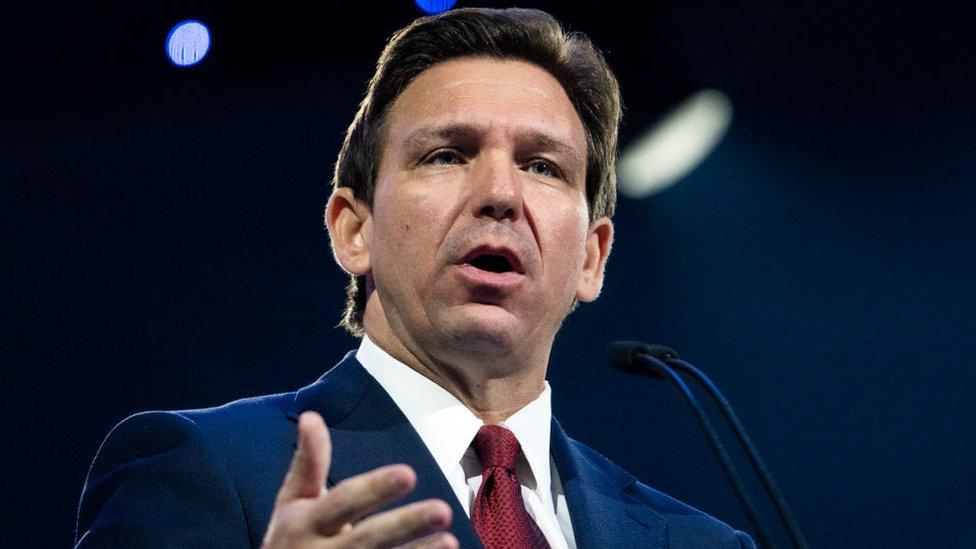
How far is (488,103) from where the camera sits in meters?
1.99

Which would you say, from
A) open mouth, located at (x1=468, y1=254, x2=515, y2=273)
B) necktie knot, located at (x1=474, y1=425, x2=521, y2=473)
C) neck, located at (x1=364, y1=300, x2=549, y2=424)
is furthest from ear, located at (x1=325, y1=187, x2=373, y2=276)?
necktie knot, located at (x1=474, y1=425, x2=521, y2=473)

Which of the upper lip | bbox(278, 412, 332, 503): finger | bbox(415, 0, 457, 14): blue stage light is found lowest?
bbox(278, 412, 332, 503): finger

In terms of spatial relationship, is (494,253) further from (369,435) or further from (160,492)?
(160,492)

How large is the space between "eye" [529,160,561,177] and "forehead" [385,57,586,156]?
0.16ft

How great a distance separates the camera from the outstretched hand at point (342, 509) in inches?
41.3

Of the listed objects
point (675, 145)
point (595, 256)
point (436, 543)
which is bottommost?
point (436, 543)

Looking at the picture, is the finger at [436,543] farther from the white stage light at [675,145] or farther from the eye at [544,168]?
the white stage light at [675,145]

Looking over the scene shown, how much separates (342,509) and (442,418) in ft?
2.55

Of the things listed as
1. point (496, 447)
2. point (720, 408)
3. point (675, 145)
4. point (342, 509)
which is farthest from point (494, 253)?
point (675, 145)

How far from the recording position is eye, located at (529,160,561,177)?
1999mm

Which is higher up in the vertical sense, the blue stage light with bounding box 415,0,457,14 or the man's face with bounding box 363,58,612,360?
the blue stage light with bounding box 415,0,457,14

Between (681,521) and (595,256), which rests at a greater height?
(595,256)

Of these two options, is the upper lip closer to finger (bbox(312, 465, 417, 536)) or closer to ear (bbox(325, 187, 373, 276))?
ear (bbox(325, 187, 373, 276))

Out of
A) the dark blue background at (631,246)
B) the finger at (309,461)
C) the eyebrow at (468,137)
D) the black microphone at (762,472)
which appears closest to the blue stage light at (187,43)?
the dark blue background at (631,246)
